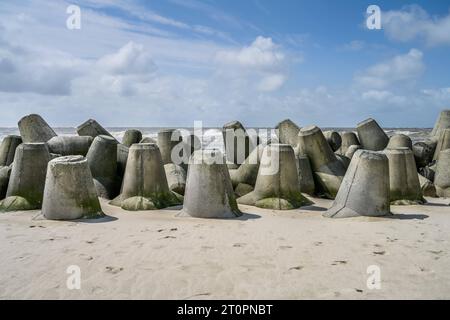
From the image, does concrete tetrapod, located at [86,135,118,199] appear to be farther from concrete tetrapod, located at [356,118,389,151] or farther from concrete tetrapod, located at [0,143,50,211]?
concrete tetrapod, located at [356,118,389,151]

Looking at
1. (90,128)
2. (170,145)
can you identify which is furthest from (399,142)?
(90,128)

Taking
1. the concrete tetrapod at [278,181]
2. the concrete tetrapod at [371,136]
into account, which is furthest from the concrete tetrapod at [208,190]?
the concrete tetrapod at [371,136]

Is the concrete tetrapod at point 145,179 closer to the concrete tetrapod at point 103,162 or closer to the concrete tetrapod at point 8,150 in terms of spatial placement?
the concrete tetrapod at point 103,162

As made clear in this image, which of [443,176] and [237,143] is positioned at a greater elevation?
[237,143]

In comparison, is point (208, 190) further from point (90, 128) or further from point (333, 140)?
point (333, 140)

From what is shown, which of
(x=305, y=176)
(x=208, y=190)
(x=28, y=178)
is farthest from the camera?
(x=305, y=176)

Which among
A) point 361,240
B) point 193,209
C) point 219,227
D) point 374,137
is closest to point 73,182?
point 193,209

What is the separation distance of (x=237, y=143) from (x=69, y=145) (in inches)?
143

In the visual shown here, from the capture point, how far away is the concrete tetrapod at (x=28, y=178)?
700cm

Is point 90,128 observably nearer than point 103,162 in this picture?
Result: No

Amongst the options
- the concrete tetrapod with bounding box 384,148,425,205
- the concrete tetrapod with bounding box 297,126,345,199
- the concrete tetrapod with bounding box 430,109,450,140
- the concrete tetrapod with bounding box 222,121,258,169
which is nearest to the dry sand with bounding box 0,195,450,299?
the concrete tetrapod with bounding box 384,148,425,205

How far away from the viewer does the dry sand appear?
345 centimetres

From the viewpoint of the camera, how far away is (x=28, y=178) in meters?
7.05

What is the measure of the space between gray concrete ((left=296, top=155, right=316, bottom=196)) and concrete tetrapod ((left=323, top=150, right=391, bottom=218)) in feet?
6.74
